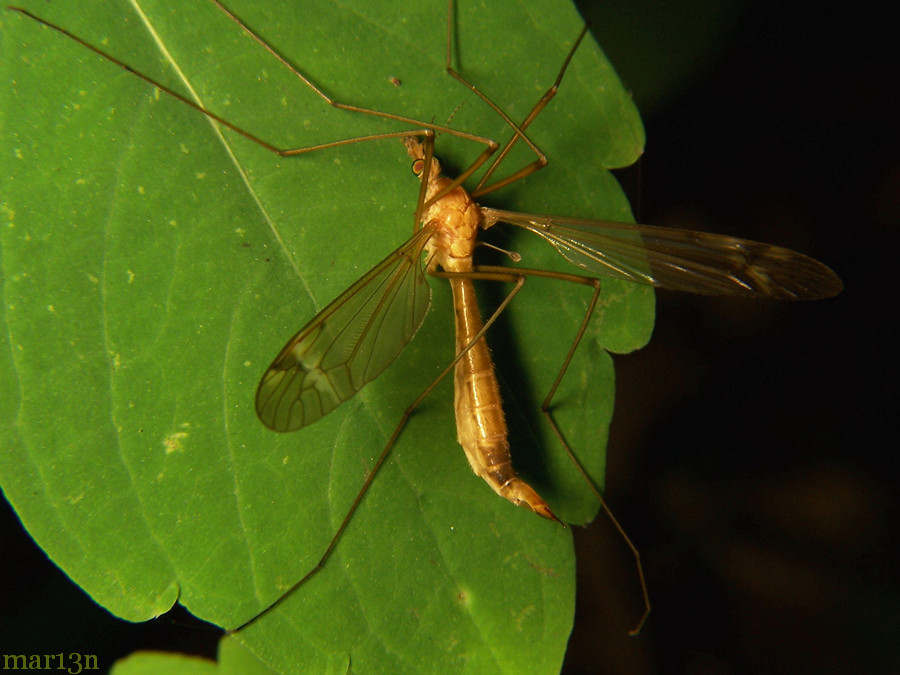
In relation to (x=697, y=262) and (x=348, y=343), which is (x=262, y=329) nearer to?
(x=348, y=343)

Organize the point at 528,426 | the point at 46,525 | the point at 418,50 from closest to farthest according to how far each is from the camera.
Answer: the point at 46,525 < the point at 418,50 < the point at 528,426

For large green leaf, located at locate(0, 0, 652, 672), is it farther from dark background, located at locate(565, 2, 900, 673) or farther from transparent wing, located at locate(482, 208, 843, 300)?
dark background, located at locate(565, 2, 900, 673)

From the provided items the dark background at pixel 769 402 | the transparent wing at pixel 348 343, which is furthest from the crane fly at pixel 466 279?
the dark background at pixel 769 402

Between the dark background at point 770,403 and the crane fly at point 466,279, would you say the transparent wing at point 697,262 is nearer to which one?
the crane fly at point 466,279

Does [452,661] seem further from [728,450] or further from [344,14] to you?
[728,450]

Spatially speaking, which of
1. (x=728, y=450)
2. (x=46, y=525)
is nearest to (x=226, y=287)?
(x=46, y=525)

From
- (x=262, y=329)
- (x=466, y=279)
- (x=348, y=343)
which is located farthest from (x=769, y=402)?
(x=262, y=329)
